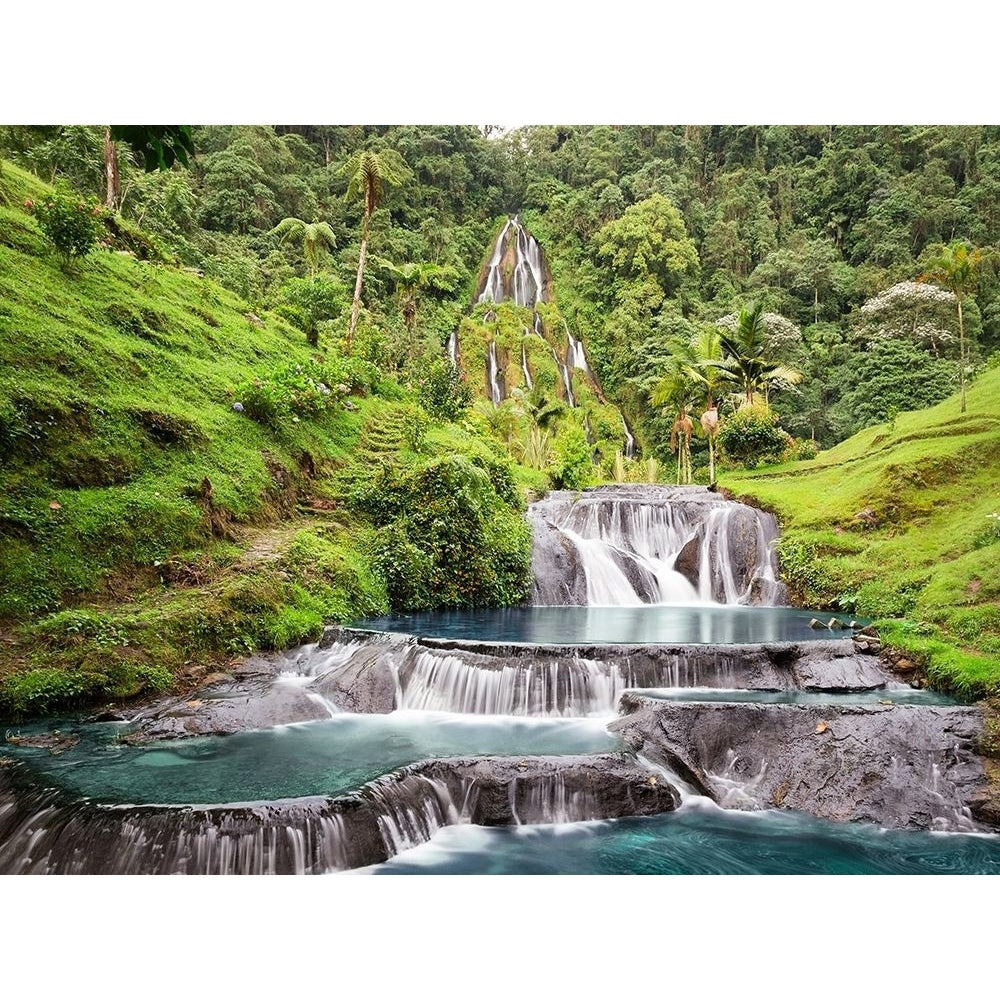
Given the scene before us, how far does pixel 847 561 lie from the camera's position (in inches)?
353

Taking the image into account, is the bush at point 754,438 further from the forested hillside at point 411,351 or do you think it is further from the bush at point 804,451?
the bush at point 804,451

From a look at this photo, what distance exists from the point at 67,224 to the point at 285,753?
6873mm

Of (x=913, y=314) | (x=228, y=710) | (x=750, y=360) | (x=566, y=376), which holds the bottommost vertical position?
(x=228, y=710)

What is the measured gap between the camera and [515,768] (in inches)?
156

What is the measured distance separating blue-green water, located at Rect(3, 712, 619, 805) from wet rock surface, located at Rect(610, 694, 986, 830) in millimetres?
533

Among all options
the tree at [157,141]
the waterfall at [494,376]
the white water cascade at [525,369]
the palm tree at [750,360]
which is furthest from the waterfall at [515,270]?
the tree at [157,141]

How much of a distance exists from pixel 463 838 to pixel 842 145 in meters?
21.6

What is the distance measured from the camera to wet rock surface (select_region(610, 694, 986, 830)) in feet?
13.4

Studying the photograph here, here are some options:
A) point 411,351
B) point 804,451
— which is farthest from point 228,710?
point 411,351

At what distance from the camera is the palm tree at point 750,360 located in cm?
1509

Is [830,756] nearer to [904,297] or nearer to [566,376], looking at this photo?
[904,297]

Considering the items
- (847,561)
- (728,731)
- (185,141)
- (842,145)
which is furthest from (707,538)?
(842,145)

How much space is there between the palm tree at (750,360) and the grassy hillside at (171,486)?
754cm

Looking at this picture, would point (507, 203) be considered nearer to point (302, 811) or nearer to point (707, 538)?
point (707, 538)
